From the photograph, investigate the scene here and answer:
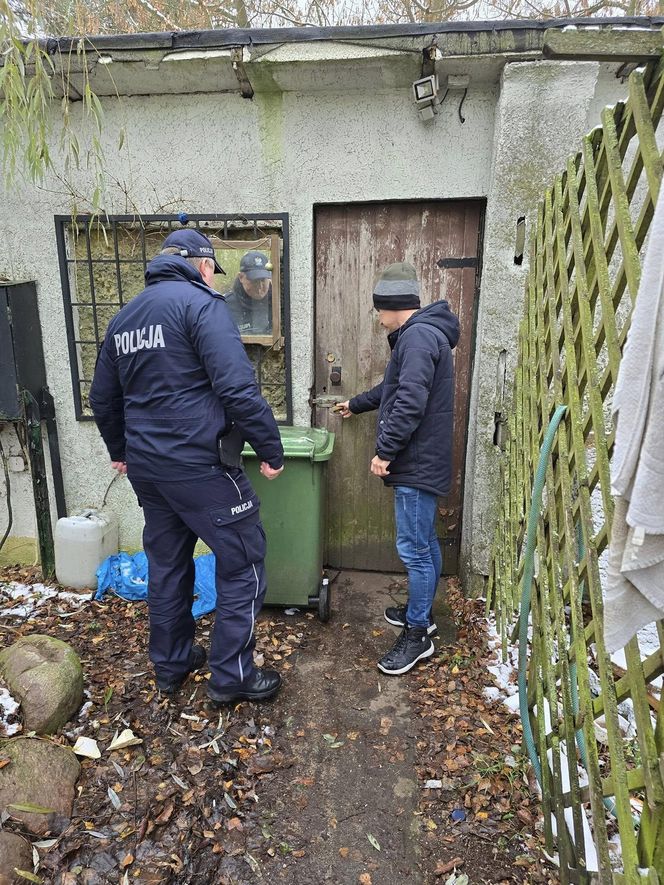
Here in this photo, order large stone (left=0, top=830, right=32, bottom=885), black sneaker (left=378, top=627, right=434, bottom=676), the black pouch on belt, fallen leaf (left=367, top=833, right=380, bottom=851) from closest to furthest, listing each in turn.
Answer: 1. large stone (left=0, top=830, right=32, bottom=885)
2. fallen leaf (left=367, top=833, right=380, bottom=851)
3. the black pouch on belt
4. black sneaker (left=378, top=627, right=434, bottom=676)

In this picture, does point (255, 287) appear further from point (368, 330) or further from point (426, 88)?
point (426, 88)

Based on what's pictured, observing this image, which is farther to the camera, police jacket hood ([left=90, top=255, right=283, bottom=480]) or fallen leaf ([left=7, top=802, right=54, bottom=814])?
police jacket hood ([left=90, top=255, right=283, bottom=480])

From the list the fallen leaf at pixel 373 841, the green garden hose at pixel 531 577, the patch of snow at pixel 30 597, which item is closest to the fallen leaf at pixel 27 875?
the fallen leaf at pixel 373 841

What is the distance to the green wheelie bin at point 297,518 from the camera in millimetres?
3311

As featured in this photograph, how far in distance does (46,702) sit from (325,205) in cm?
321

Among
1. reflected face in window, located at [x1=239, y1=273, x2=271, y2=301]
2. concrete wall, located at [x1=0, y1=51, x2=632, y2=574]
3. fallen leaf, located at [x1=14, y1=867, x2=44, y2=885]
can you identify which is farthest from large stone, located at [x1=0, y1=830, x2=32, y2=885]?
reflected face in window, located at [x1=239, y1=273, x2=271, y2=301]

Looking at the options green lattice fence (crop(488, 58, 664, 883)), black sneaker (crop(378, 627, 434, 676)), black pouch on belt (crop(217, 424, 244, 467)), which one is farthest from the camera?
black sneaker (crop(378, 627, 434, 676))

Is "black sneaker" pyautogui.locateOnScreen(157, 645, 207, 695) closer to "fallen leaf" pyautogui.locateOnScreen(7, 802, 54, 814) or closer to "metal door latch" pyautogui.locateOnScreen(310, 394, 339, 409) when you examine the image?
"fallen leaf" pyautogui.locateOnScreen(7, 802, 54, 814)

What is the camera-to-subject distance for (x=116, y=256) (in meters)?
3.77

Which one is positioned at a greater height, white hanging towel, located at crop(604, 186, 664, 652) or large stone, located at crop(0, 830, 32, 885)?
white hanging towel, located at crop(604, 186, 664, 652)

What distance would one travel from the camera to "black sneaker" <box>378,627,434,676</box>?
3072mm

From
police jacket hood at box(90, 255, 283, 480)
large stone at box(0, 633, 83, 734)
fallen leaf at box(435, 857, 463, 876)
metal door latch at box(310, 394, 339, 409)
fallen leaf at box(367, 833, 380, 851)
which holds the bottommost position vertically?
fallen leaf at box(367, 833, 380, 851)

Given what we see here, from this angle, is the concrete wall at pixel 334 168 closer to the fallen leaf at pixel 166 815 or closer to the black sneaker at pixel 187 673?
the black sneaker at pixel 187 673

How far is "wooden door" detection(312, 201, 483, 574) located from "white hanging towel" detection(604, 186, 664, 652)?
258 centimetres
